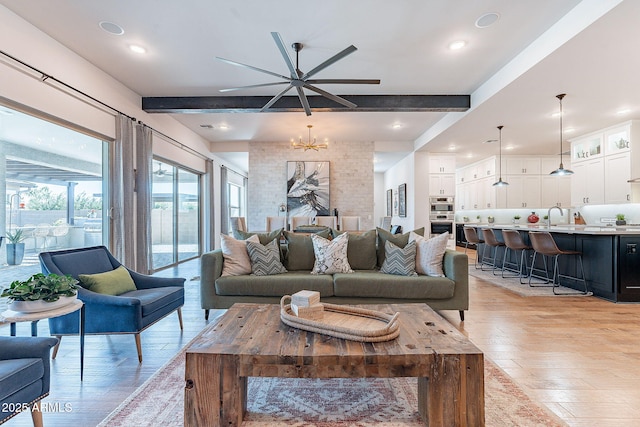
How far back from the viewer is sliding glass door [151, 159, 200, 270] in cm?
644

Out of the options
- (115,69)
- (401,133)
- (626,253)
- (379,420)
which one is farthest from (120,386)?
(401,133)

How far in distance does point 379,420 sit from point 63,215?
14.0ft

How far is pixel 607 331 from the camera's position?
3.05 metres

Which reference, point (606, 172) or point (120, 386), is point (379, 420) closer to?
point (120, 386)

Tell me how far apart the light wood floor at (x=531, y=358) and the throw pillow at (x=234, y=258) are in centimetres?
60

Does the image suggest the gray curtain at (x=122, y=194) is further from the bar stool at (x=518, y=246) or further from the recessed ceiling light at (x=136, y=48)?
the bar stool at (x=518, y=246)

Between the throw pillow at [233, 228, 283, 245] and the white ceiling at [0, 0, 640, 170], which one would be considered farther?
the throw pillow at [233, 228, 283, 245]

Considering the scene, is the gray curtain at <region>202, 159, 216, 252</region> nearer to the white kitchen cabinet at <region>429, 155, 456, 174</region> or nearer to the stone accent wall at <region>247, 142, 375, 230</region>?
the stone accent wall at <region>247, 142, 375, 230</region>

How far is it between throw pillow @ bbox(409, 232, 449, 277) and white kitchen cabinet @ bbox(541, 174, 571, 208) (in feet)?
24.5

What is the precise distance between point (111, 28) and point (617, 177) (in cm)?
827

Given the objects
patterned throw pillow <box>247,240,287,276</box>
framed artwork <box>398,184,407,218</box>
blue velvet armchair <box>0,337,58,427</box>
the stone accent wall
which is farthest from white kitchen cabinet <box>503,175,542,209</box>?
blue velvet armchair <box>0,337,58,427</box>

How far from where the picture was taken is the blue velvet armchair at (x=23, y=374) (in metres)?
1.35

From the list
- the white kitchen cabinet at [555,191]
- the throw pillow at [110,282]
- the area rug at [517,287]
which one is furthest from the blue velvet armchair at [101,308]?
the white kitchen cabinet at [555,191]

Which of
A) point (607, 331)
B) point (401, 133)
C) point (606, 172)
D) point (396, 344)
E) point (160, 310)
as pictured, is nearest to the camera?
point (396, 344)
